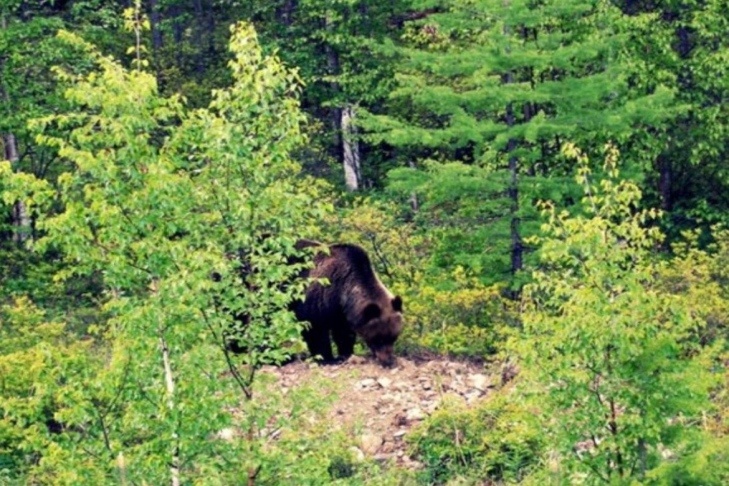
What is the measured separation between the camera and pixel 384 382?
618 inches

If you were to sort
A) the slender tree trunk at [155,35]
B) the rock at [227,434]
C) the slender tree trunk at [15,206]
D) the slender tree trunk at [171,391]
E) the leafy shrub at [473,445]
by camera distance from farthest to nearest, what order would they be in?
the slender tree trunk at [155,35]
the slender tree trunk at [15,206]
the leafy shrub at [473,445]
the rock at [227,434]
the slender tree trunk at [171,391]

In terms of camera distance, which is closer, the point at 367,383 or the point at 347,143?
the point at 367,383

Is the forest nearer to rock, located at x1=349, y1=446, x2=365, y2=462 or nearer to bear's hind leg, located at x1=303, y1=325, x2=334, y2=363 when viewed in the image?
rock, located at x1=349, y1=446, x2=365, y2=462

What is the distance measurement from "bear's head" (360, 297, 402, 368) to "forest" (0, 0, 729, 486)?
0.70ft

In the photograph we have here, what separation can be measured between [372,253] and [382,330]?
186 inches

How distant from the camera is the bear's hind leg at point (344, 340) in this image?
1695 centimetres

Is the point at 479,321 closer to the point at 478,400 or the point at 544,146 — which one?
the point at 478,400

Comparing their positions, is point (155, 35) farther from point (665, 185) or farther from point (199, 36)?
point (665, 185)

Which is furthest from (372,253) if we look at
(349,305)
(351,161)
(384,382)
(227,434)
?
(227,434)

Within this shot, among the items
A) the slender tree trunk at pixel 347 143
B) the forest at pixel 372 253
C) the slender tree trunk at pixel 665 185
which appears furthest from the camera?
the slender tree trunk at pixel 347 143

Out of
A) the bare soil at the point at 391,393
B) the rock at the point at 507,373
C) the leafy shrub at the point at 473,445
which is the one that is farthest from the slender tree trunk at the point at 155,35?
the leafy shrub at the point at 473,445

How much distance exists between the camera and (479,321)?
17.7m

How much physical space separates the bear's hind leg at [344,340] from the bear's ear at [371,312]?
2.21ft

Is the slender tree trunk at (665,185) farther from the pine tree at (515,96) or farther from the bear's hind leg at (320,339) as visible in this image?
the bear's hind leg at (320,339)
